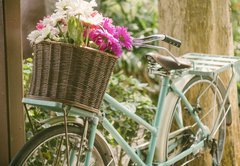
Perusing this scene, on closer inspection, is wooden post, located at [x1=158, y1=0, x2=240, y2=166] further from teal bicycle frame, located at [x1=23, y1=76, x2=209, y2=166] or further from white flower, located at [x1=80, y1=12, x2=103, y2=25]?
white flower, located at [x1=80, y1=12, x2=103, y2=25]

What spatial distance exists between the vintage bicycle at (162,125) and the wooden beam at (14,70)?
0.71 ft

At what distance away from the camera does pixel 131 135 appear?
5.09 metres

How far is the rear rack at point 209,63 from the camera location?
4395mm

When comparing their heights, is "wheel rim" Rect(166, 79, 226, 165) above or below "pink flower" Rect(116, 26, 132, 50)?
below

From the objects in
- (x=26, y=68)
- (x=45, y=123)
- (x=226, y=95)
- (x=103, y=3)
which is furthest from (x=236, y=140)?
(x=103, y=3)

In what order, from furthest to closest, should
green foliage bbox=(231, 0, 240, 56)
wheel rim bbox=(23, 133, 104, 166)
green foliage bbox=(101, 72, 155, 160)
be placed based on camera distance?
green foliage bbox=(231, 0, 240, 56), green foliage bbox=(101, 72, 155, 160), wheel rim bbox=(23, 133, 104, 166)

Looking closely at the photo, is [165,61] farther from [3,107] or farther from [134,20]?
[134,20]

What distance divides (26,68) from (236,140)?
2124mm

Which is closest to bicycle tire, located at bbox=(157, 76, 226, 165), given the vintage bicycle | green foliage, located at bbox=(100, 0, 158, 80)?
the vintage bicycle

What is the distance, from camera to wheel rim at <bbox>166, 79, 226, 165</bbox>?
4.47m

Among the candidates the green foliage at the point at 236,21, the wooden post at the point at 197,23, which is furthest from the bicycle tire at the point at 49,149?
the green foliage at the point at 236,21

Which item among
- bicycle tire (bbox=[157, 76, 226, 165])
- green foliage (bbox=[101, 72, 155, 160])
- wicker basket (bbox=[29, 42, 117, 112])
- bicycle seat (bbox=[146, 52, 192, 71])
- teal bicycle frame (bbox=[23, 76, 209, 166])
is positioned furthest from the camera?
green foliage (bbox=[101, 72, 155, 160])

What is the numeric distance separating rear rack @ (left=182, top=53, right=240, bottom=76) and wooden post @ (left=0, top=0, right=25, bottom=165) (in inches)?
51.5

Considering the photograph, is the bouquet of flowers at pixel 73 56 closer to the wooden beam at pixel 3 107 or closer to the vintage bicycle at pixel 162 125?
the vintage bicycle at pixel 162 125
